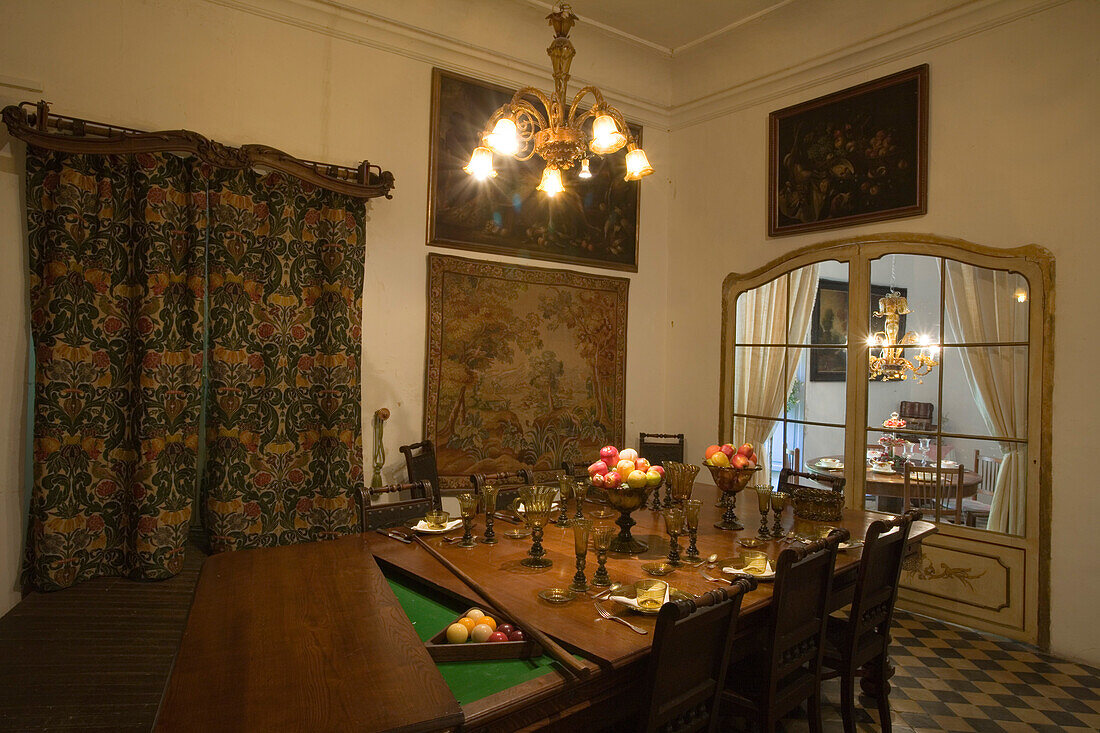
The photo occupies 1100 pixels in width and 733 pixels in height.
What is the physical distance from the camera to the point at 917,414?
4.08m

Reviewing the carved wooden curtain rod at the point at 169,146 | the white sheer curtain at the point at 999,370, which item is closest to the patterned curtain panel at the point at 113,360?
the carved wooden curtain rod at the point at 169,146

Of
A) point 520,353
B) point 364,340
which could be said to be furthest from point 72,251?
point 520,353

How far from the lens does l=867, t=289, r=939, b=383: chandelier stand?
13.3 ft

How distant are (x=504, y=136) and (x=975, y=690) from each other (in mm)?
3350

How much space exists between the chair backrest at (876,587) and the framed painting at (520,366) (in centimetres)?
263

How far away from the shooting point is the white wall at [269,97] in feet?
10.6

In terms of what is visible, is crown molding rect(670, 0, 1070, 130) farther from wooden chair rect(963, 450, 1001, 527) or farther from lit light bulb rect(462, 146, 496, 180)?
lit light bulb rect(462, 146, 496, 180)

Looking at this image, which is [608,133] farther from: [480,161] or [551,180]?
[480,161]

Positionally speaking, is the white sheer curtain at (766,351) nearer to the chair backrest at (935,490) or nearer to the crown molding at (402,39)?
the chair backrest at (935,490)

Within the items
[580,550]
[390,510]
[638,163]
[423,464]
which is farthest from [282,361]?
[580,550]

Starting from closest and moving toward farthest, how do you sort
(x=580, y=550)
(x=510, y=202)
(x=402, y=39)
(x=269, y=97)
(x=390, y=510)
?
(x=580, y=550), (x=390, y=510), (x=269, y=97), (x=402, y=39), (x=510, y=202)

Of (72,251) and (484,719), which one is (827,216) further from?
(72,251)

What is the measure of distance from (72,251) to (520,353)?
2667mm

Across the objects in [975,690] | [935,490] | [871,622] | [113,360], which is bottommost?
[975,690]
